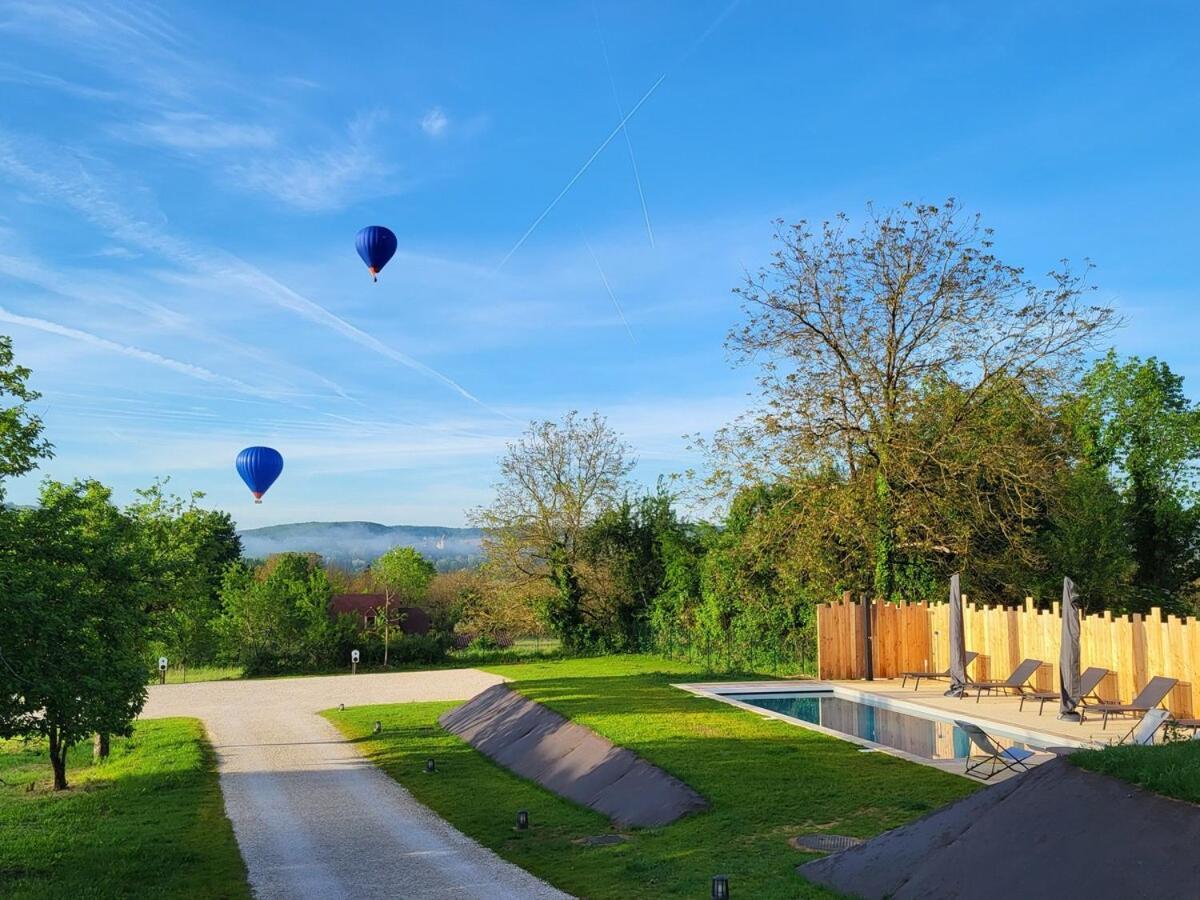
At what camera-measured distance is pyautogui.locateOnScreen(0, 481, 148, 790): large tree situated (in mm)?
10891

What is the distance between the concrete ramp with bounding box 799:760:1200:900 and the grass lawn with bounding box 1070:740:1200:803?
8 centimetres

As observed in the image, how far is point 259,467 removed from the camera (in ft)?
89.5

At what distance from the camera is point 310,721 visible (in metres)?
24.5

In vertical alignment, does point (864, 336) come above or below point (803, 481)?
above

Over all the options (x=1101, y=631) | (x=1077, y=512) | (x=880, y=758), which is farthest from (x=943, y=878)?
(x=1077, y=512)

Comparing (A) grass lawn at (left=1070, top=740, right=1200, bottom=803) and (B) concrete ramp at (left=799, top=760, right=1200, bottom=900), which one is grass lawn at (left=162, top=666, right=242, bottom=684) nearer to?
(B) concrete ramp at (left=799, top=760, right=1200, bottom=900)

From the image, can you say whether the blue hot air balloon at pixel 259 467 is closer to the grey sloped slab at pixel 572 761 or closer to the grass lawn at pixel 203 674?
the grey sloped slab at pixel 572 761

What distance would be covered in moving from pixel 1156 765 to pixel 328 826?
10311 mm

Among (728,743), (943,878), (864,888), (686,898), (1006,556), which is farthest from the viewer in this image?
(1006,556)

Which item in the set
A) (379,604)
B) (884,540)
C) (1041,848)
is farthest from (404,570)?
(1041,848)

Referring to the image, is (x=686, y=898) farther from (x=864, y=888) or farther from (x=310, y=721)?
(x=310, y=721)

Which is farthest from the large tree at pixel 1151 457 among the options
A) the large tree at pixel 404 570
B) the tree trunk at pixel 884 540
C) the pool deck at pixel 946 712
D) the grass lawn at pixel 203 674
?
the large tree at pixel 404 570

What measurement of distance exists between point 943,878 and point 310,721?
1964 centimetres

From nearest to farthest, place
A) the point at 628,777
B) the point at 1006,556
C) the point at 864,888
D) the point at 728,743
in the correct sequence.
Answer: the point at 864,888 < the point at 628,777 < the point at 728,743 < the point at 1006,556
